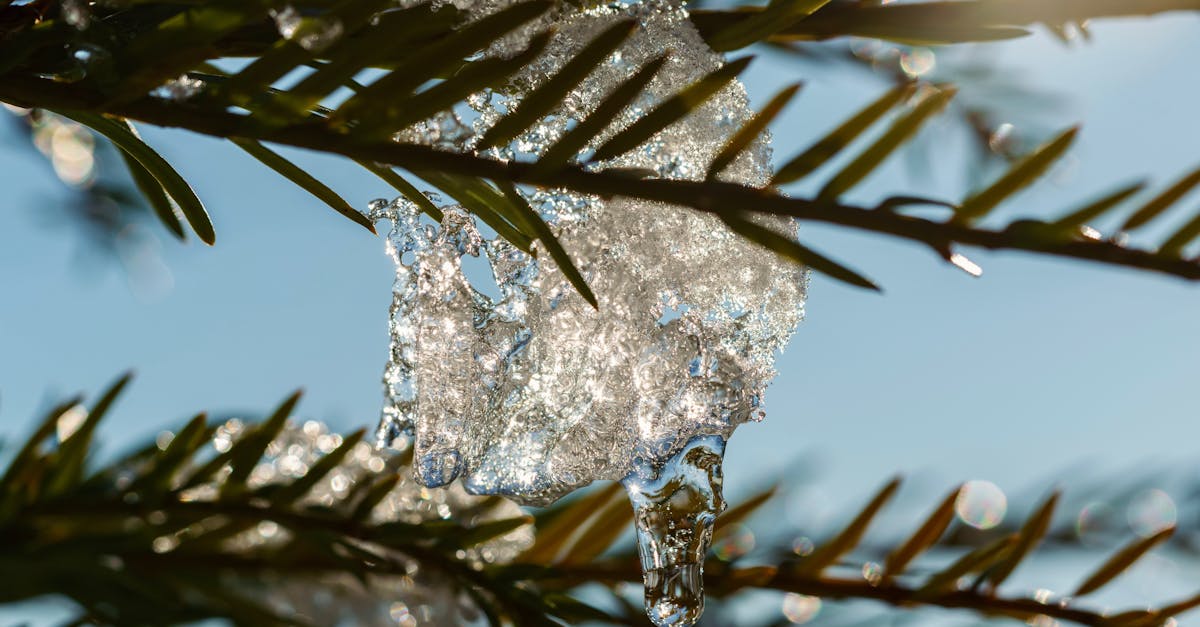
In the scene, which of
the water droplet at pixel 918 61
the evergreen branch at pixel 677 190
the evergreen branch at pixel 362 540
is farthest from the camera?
the water droplet at pixel 918 61

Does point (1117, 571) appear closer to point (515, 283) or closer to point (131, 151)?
point (515, 283)

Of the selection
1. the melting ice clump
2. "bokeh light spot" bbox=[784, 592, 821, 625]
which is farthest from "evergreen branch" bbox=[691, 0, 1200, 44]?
"bokeh light spot" bbox=[784, 592, 821, 625]

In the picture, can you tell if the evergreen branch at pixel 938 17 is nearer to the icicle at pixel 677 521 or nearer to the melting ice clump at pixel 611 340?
the melting ice clump at pixel 611 340

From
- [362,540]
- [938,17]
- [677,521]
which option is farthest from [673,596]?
[938,17]

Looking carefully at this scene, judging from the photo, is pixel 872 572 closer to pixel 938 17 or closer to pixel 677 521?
pixel 677 521

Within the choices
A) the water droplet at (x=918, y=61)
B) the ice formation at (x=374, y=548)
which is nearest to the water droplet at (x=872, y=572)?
the ice formation at (x=374, y=548)

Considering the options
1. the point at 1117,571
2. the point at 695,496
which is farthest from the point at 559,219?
the point at 1117,571
